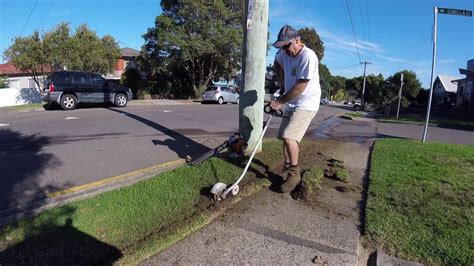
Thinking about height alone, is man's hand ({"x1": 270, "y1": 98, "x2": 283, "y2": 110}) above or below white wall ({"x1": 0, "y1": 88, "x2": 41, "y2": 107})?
above

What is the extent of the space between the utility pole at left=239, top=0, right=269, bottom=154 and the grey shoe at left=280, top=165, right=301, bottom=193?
3.78 feet

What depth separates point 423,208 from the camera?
430cm

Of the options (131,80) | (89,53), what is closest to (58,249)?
(89,53)

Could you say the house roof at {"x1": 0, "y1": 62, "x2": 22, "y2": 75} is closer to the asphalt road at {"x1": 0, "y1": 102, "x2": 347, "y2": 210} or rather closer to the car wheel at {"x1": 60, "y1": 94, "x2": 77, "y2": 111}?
the car wheel at {"x1": 60, "y1": 94, "x2": 77, "y2": 111}

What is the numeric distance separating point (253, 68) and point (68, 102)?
13879 mm

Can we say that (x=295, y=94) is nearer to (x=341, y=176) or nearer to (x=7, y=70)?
(x=341, y=176)

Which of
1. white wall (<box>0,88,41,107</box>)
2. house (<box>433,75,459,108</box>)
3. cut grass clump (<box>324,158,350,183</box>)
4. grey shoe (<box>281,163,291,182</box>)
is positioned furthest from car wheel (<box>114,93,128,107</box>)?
house (<box>433,75,459,108</box>)

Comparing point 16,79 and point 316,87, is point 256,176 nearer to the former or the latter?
point 316,87

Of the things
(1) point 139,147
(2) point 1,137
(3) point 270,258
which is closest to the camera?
(3) point 270,258

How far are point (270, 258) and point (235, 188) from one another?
4.44 feet

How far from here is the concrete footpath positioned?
323 cm

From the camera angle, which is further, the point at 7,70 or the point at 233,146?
the point at 7,70

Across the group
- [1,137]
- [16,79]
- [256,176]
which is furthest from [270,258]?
[16,79]

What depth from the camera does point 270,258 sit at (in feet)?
10.6
